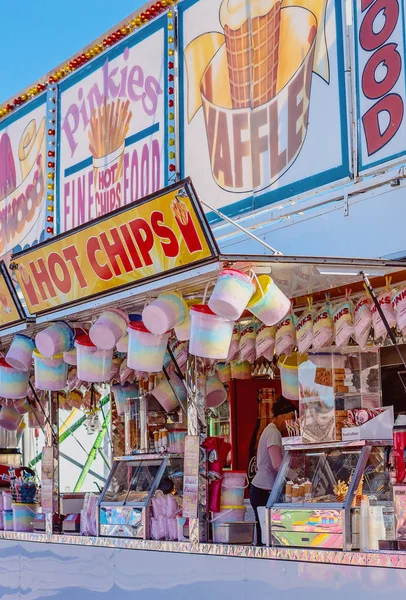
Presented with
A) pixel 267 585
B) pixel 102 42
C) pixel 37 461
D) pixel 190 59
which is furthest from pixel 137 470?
pixel 37 461

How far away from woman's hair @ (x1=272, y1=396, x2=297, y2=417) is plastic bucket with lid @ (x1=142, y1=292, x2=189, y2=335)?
2003 mm

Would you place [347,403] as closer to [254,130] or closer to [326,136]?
[326,136]

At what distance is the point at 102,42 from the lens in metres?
10.2

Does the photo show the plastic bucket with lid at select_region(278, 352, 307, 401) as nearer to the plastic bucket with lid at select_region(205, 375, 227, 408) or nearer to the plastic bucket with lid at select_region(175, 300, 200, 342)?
the plastic bucket with lid at select_region(175, 300, 200, 342)

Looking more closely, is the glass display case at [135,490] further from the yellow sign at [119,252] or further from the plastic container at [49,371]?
the yellow sign at [119,252]

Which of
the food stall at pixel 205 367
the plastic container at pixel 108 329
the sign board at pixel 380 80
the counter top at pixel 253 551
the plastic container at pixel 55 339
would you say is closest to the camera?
the counter top at pixel 253 551

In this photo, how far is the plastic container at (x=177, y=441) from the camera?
27.2ft

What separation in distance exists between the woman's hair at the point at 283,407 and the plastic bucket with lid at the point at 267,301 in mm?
2395

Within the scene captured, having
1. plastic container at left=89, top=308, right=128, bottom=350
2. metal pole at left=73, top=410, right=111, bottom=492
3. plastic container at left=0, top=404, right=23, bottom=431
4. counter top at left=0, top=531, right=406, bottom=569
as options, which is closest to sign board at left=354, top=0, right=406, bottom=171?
plastic container at left=89, top=308, right=128, bottom=350

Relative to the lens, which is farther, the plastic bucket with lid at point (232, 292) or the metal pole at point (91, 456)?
the metal pole at point (91, 456)

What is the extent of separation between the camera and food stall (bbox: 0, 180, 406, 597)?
20.3ft

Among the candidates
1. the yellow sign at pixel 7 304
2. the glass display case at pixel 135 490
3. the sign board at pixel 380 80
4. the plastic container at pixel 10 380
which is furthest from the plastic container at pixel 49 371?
the sign board at pixel 380 80

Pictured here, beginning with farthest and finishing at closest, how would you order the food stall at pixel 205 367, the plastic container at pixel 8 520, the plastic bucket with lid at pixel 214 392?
1. the plastic container at pixel 8 520
2. the plastic bucket with lid at pixel 214 392
3. the food stall at pixel 205 367

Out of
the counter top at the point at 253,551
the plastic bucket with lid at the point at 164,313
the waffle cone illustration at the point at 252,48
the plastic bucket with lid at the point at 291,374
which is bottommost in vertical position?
the counter top at the point at 253,551
